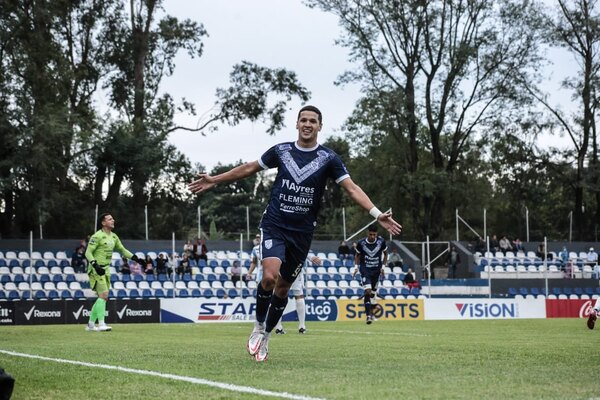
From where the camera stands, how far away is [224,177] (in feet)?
32.9

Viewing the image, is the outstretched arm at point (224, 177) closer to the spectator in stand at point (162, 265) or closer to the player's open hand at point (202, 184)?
the player's open hand at point (202, 184)

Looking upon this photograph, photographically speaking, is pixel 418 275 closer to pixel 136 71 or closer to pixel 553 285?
pixel 553 285

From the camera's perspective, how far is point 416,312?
3338 cm

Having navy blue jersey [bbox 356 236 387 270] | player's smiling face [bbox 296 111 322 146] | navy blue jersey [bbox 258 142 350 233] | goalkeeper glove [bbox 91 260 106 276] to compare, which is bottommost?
goalkeeper glove [bbox 91 260 106 276]

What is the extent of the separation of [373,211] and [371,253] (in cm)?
1396

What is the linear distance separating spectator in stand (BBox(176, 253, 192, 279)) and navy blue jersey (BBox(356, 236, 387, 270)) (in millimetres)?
13936

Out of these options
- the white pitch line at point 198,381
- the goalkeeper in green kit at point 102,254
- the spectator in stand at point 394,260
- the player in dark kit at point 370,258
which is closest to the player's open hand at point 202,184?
the white pitch line at point 198,381

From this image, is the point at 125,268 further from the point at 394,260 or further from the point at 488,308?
the point at 488,308

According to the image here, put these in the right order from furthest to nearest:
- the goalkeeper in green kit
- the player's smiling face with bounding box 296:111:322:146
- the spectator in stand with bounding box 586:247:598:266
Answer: the spectator in stand with bounding box 586:247:598:266 < the goalkeeper in green kit < the player's smiling face with bounding box 296:111:322:146

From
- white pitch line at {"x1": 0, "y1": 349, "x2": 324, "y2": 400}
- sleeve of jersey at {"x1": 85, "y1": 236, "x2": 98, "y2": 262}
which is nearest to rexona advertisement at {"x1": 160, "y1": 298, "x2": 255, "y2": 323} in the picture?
sleeve of jersey at {"x1": 85, "y1": 236, "x2": 98, "y2": 262}

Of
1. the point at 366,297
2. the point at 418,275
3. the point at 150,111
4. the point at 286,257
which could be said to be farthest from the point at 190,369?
the point at 150,111

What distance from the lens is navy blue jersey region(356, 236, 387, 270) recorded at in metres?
23.4

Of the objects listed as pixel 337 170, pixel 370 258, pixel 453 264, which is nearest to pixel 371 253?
pixel 370 258

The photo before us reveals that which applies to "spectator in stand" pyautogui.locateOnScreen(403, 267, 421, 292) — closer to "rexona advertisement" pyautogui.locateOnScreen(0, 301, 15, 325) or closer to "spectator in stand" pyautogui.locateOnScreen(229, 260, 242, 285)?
"spectator in stand" pyautogui.locateOnScreen(229, 260, 242, 285)
